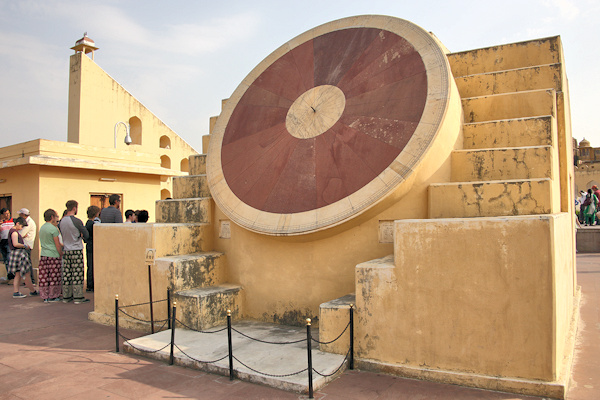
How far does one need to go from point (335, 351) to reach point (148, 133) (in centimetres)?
1714

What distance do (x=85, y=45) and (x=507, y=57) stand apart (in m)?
17.7

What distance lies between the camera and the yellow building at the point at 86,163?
1080 cm

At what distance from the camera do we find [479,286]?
372cm

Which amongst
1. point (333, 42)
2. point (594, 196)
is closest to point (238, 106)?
point (333, 42)

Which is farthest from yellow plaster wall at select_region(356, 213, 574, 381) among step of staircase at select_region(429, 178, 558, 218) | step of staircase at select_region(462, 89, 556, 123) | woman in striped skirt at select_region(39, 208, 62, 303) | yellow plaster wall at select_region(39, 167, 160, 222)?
yellow plaster wall at select_region(39, 167, 160, 222)

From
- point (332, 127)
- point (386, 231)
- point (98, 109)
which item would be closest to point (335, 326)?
point (386, 231)

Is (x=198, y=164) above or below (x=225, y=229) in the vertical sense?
above

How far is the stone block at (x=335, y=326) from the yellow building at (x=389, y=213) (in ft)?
0.08

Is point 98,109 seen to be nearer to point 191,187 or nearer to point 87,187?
point 87,187

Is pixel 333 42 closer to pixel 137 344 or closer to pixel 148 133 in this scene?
pixel 137 344

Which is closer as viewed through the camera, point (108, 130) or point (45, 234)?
point (45, 234)

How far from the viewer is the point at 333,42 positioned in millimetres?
6203

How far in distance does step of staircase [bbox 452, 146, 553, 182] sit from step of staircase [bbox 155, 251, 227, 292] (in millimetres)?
3224

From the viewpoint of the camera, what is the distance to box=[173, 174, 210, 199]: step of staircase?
6727 millimetres
